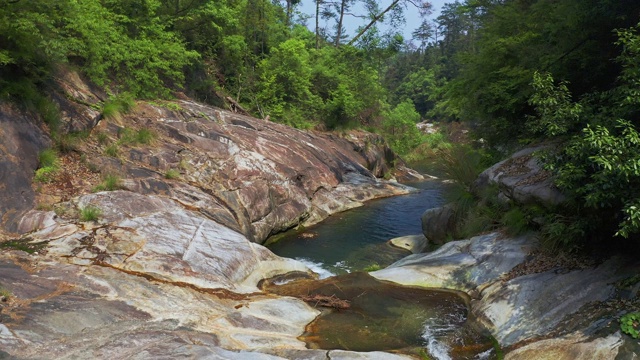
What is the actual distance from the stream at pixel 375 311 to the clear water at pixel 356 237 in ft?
0.12

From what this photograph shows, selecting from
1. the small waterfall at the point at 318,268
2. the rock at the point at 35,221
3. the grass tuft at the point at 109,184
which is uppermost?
the grass tuft at the point at 109,184

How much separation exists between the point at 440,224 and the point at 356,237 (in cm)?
359

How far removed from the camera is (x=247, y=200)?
53.0ft

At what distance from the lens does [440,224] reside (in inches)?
603

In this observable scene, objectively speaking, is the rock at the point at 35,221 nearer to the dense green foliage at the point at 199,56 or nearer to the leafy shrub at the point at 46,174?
the leafy shrub at the point at 46,174

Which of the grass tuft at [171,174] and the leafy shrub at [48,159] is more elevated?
the leafy shrub at [48,159]

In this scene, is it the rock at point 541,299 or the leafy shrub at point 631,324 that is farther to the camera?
the rock at point 541,299

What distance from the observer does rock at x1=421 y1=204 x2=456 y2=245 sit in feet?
49.0

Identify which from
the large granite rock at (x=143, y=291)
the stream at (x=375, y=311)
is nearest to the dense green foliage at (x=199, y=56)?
the large granite rock at (x=143, y=291)

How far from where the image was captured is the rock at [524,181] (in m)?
9.83

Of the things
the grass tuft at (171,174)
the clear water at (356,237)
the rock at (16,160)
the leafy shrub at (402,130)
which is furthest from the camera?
the leafy shrub at (402,130)

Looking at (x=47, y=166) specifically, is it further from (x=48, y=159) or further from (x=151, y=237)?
(x=151, y=237)

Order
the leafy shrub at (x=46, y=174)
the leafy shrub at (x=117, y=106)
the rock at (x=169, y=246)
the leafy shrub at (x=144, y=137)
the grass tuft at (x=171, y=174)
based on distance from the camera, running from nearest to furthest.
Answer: the rock at (x=169, y=246)
the leafy shrub at (x=46, y=174)
the grass tuft at (x=171, y=174)
the leafy shrub at (x=144, y=137)
the leafy shrub at (x=117, y=106)

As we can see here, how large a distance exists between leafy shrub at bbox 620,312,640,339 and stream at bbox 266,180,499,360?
80.4 inches
